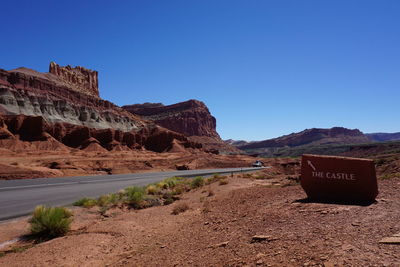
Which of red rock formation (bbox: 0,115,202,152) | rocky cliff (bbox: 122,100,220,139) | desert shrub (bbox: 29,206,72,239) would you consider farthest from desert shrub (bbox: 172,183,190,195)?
rocky cliff (bbox: 122,100,220,139)

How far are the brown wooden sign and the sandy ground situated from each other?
55 centimetres

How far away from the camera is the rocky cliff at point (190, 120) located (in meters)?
165

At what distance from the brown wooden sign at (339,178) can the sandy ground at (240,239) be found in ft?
1.81

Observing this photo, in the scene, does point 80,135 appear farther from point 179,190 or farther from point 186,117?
point 186,117

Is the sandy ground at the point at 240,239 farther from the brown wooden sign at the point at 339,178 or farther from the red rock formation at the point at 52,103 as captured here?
the red rock formation at the point at 52,103

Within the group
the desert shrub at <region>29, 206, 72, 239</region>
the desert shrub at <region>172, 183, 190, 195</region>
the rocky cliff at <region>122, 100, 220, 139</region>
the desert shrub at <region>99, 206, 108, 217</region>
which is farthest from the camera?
the rocky cliff at <region>122, 100, 220, 139</region>

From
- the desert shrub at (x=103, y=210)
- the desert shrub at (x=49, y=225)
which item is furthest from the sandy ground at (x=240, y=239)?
the desert shrub at (x=103, y=210)

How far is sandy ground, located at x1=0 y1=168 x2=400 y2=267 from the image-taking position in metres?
4.45

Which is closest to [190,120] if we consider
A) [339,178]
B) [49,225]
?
[49,225]

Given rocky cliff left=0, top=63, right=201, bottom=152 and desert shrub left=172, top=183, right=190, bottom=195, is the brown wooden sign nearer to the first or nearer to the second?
desert shrub left=172, top=183, right=190, bottom=195

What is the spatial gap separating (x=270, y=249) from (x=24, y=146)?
208ft

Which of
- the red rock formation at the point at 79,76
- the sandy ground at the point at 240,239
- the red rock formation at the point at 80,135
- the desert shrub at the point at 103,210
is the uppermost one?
the red rock formation at the point at 79,76

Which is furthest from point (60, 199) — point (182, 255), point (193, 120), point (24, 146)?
point (193, 120)

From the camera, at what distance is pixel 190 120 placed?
17262 centimetres
